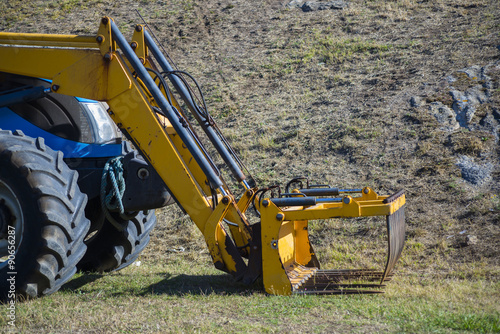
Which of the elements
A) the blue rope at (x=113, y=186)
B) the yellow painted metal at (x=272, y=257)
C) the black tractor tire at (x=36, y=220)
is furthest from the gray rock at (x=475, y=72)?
the black tractor tire at (x=36, y=220)

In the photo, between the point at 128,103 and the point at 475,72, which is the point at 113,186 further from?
the point at 475,72

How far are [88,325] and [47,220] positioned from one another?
113 cm

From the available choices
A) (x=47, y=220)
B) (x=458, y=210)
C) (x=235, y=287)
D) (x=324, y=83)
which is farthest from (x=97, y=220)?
(x=324, y=83)

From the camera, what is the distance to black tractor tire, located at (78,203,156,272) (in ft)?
22.1

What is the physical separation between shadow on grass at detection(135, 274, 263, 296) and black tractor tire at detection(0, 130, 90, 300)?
997mm

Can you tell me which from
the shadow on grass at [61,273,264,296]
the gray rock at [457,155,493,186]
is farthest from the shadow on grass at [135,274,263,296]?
the gray rock at [457,155,493,186]

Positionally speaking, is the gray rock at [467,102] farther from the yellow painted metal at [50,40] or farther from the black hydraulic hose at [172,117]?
the yellow painted metal at [50,40]

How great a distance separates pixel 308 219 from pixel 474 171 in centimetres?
529

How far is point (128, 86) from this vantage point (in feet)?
18.4

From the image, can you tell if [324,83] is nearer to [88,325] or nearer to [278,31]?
[278,31]

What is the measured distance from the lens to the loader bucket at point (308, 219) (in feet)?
17.3

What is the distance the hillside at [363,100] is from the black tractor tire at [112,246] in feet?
5.88

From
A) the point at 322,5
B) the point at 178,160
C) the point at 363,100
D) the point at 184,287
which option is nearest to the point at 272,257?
the point at 184,287

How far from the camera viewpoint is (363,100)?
12266mm
